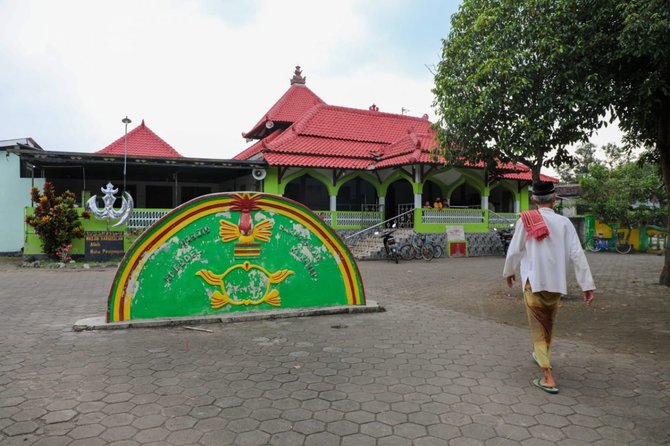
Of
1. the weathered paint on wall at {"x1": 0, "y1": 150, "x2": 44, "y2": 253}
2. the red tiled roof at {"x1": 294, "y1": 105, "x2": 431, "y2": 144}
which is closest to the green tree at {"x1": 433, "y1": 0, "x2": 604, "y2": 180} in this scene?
the red tiled roof at {"x1": 294, "y1": 105, "x2": 431, "y2": 144}

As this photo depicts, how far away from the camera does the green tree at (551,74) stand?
6.86 meters

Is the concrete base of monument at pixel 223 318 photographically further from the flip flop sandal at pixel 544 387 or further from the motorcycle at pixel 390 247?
the motorcycle at pixel 390 247

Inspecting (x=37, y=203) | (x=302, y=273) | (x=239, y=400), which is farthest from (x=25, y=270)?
(x=239, y=400)

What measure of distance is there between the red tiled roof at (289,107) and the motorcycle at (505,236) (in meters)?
11.3

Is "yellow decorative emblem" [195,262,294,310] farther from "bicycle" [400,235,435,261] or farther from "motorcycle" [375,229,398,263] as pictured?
"bicycle" [400,235,435,261]

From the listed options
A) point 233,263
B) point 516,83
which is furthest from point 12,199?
point 516,83

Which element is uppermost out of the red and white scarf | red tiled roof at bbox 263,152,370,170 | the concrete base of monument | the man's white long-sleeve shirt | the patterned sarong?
red tiled roof at bbox 263,152,370,170

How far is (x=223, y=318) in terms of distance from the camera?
591 cm

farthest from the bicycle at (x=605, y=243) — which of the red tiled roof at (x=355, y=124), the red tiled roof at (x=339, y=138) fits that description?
the red tiled roof at (x=355, y=124)

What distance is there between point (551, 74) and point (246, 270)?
635 cm

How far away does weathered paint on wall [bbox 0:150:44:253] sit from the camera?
57.2 feet

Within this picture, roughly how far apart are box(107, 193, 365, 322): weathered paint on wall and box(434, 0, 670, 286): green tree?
4417 millimetres

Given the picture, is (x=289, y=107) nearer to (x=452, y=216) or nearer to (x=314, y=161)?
(x=314, y=161)

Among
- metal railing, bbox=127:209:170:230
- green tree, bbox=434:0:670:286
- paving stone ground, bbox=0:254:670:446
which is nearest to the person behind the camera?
paving stone ground, bbox=0:254:670:446
